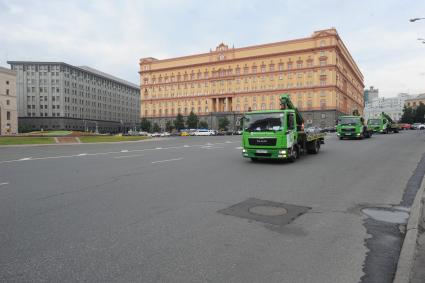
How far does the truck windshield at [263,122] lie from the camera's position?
45.1 feet

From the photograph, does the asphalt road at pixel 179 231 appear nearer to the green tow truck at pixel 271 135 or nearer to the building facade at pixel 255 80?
the green tow truck at pixel 271 135

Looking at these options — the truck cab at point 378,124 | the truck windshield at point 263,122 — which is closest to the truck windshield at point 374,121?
the truck cab at point 378,124

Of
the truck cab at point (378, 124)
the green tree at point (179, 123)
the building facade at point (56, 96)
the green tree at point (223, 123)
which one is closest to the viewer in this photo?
the truck cab at point (378, 124)

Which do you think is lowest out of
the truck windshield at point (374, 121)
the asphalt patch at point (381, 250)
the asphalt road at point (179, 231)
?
the asphalt patch at point (381, 250)

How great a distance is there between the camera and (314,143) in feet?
57.4

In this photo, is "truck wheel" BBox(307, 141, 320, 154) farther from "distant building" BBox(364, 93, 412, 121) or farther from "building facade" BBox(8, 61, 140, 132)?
"distant building" BBox(364, 93, 412, 121)

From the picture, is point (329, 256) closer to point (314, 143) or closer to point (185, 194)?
point (185, 194)

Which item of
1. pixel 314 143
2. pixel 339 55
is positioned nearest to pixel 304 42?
pixel 339 55

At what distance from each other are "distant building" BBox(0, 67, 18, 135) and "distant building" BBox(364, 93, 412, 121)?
→ 14712 cm

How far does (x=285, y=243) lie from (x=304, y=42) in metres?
98.9

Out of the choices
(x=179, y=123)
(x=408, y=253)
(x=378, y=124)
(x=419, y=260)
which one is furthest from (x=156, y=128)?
(x=419, y=260)

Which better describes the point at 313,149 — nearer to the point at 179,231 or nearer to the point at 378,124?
the point at 179,231

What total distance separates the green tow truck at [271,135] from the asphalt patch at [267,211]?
6801 millimetres

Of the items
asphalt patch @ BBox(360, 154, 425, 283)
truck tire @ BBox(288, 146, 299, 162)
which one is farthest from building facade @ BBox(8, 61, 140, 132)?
asphalt patch @ BBox(360, 154, 425, 283)
